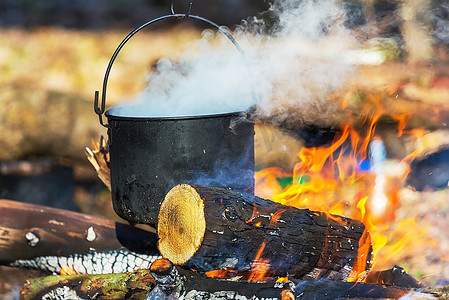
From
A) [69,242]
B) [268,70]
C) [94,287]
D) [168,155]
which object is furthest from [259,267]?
[268,70]

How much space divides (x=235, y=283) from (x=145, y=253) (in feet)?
3.99

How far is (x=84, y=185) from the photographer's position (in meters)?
5.89

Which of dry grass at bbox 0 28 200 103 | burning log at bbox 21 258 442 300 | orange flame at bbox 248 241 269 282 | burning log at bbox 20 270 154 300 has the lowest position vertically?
burning log at bbox 20 270 154 300

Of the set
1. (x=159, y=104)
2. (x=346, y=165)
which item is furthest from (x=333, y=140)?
(x=159, y=104)

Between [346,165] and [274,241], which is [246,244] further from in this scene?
[346,165]

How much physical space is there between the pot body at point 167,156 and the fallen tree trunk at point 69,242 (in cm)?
48

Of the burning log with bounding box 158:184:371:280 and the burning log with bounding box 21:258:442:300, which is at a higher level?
the burning log with bounding box 158:184:371:280

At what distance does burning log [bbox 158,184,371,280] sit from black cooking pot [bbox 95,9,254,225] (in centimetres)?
35

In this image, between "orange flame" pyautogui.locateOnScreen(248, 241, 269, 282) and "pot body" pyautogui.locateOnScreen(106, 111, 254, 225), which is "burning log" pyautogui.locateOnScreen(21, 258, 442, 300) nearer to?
"orange flame" pyautogui.locateOnScreen(248, 241, 269, 282)

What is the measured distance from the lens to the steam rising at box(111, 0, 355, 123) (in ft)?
13.3

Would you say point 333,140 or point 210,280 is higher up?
point 333,140

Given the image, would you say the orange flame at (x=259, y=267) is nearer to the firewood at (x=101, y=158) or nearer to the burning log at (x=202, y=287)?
the burning log at (x=202, y=287)

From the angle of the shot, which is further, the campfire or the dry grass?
the dry grass

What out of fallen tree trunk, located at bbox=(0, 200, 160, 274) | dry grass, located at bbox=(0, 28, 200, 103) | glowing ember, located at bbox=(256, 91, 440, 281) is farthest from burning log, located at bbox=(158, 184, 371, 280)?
dry grass, located at bbox=(0, 28, 200, 103)
